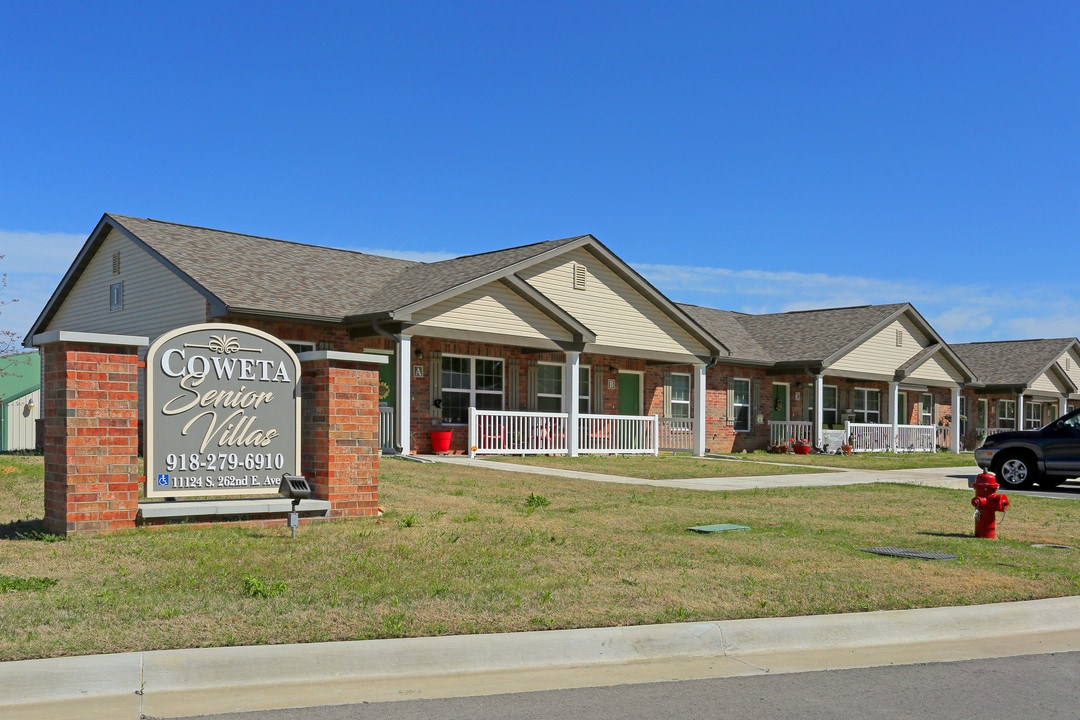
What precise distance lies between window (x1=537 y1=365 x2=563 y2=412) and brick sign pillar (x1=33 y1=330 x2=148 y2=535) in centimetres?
1704

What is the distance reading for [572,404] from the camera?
24328 mm

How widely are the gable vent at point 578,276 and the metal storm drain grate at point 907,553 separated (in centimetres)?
1605

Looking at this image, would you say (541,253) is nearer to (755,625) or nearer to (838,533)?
(838,533)

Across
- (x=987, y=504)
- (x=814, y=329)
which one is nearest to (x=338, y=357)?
(x=987, y=504)

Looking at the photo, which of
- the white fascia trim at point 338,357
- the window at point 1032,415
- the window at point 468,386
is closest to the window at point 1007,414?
the window at point 1032,415

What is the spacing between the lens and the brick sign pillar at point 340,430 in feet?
35.5

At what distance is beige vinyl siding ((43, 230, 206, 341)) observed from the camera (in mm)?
21833

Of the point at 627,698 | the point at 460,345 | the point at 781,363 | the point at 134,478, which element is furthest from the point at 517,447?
the point at 627,698

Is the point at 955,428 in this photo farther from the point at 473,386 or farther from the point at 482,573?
the point at 482,573

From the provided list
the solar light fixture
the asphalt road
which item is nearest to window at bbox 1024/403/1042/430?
the solar light fixture

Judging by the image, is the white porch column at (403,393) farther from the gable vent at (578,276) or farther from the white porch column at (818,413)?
the white porch column at (818,413)

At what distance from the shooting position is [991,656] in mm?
7145

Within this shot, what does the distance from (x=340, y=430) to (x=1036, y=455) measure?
14.3m

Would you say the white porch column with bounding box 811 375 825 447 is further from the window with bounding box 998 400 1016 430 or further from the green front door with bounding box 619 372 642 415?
the window with bounding box 998 400 1016 430
